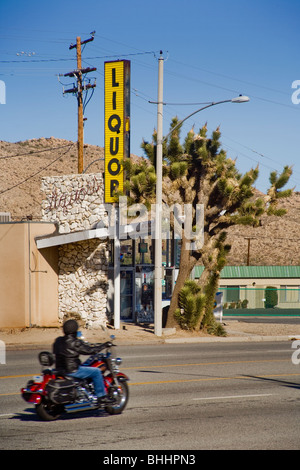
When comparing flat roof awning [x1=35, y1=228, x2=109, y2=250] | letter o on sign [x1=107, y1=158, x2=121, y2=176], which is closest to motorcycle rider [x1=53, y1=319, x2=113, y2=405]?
flat roof awning [x1=35, y1=228, x2=109, y2=250]

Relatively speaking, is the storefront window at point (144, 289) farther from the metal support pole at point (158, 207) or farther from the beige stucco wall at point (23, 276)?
the beige stucco wall at point (23, 276)

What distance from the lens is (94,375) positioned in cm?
955

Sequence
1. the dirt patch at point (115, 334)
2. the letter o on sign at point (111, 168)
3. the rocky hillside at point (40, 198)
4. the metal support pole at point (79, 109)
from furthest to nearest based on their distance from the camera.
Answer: the rocky hillside at point (40, 198), the metal support pole at point (79, 109), the letter o on sign at point (111, 168), the dirt patch at point (115, 334)

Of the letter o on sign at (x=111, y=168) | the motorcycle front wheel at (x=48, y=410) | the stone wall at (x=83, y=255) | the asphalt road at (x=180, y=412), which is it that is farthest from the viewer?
the stone wall at (x=83, y=255)

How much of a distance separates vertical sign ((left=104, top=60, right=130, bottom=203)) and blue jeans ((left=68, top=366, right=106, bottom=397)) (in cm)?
1594

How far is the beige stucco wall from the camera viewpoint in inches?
962

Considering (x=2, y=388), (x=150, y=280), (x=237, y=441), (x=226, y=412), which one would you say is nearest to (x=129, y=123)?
(x=150, y=280)

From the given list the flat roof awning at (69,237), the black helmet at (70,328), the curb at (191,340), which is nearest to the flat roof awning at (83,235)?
the flat roof awning at (69,237)

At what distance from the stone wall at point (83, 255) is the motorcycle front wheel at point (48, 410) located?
52.2 ft

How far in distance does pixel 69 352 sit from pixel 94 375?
21.3 inches

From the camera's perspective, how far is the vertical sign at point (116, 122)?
2533 cm

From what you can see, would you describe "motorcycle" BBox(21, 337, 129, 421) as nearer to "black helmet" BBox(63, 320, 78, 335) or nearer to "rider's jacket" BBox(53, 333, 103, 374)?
"rider's jacket" BBox(53, 333, 103, 374)

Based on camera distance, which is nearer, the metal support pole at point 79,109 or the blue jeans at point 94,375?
the blue jeans at point 94,375
